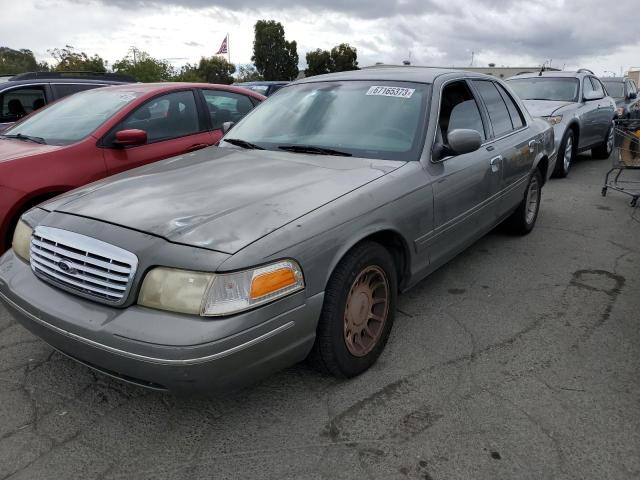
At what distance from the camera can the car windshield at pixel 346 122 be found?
10.5 feet

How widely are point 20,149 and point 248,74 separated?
51.8 metres

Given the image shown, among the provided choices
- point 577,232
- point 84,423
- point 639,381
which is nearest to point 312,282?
point 84,423

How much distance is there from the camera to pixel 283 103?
12.6 ft

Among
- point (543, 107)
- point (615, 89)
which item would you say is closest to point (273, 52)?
point (615, 89)

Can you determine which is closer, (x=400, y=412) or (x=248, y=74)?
(x=400, y=412)

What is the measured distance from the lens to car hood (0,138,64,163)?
393 centimetres

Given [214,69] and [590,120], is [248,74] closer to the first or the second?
[214,69]

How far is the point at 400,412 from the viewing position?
2484 mm

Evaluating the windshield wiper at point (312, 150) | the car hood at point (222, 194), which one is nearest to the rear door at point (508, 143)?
the windshield wiper at point (312, 150)

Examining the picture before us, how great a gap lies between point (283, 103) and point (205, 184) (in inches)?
52.8

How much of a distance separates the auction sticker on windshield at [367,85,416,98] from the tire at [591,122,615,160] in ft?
25.0

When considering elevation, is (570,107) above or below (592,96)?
below

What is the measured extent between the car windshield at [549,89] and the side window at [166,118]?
233 inches

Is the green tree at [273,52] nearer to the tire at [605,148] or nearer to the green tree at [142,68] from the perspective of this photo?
the green tree at [142,68]
